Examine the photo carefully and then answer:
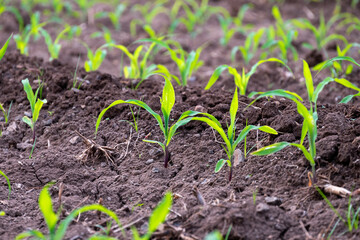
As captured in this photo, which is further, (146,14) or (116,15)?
(146,14)

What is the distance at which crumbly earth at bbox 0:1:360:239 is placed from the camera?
6.17 feet

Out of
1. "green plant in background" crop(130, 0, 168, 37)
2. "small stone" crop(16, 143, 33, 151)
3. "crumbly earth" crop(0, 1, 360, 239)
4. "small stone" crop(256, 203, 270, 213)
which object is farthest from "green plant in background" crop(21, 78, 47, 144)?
"green plant in background" crop(130, 0, 168, 37)

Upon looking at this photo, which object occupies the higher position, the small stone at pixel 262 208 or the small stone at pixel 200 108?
the small stone at pixel 200 108

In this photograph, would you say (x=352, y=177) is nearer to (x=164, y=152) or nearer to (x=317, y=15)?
(x=164, y=152)

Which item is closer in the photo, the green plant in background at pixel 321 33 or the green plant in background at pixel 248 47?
the green plant in background at pixel 248 47

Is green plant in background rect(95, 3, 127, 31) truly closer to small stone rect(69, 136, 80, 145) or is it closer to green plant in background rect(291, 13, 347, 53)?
green plant in background rect(291, 13, 347, 53)

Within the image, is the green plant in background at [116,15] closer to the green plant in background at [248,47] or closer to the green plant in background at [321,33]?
the green plant in background at [248,47]

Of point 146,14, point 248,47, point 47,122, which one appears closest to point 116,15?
point 146,14

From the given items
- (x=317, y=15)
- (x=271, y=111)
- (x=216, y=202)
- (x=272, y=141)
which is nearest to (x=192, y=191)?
(x=216, y=202)

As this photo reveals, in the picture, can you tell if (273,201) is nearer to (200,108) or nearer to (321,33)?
(200,108)

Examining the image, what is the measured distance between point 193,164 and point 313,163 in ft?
2.08

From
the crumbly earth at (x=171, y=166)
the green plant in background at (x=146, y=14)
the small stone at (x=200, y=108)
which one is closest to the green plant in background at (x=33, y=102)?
the crumbly earth at (x=171, y=166)

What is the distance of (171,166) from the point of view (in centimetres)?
238

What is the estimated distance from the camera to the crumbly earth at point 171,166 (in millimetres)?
1881
